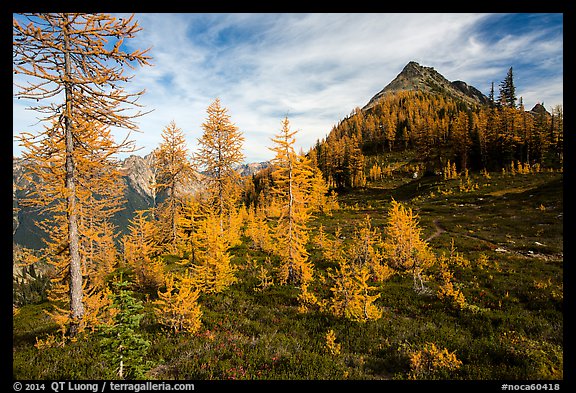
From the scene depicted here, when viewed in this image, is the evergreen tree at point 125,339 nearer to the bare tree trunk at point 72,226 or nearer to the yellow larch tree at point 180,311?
the yellow larch tree at point 180,311

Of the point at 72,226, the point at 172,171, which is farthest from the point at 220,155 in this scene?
the point at 72,226

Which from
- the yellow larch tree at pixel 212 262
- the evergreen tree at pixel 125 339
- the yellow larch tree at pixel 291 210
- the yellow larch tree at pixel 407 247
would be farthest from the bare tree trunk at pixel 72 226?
the yellow larch tree at pixel 407 247

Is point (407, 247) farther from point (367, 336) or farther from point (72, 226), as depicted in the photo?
point (72, 226)

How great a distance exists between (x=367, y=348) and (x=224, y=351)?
4784 millimetres

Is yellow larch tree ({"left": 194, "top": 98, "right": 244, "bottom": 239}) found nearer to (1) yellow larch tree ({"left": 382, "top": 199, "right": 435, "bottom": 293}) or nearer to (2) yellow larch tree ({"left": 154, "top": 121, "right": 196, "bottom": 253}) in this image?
(2) yellow larch tree ({"left": 154, "top": 121, "right": 196, "bottom": 253})

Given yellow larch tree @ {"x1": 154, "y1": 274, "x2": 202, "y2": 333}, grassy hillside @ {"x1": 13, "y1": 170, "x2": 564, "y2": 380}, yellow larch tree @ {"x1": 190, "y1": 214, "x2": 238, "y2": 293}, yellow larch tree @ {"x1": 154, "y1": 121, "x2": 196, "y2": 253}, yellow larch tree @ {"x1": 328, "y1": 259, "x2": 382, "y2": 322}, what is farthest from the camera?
yellow larch tree @ {"x1": 154, "y1": 121, "x2": 196, "y2": 253}

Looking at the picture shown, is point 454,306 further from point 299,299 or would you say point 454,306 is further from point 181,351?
point 181,351

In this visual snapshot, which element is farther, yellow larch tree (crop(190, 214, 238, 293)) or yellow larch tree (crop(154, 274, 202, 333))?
yellow larch tree (crop(190, 214, 238, 293))

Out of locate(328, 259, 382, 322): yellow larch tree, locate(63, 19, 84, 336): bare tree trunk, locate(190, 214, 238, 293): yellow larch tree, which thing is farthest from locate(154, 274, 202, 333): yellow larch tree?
locate(328, 259, 382, 322): yellow larch tree

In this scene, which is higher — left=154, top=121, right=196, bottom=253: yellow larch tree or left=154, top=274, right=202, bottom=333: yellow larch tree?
left=154, top=121, right=196, bottom=253: yellow larch tree

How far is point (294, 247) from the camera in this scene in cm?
1491

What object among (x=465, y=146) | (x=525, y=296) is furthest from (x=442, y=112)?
(x=525, y=296)

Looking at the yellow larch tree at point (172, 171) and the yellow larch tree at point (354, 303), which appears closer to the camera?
the yellow larch tree at point (354, 303)

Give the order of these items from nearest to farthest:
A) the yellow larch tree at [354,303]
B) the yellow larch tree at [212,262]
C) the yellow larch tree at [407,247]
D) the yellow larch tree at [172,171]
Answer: the yellow larch tree at [354,303], the yellow larch tree at [212,262], the yellow larch tree at [407,247], the yellow larch tree at [172,171]
